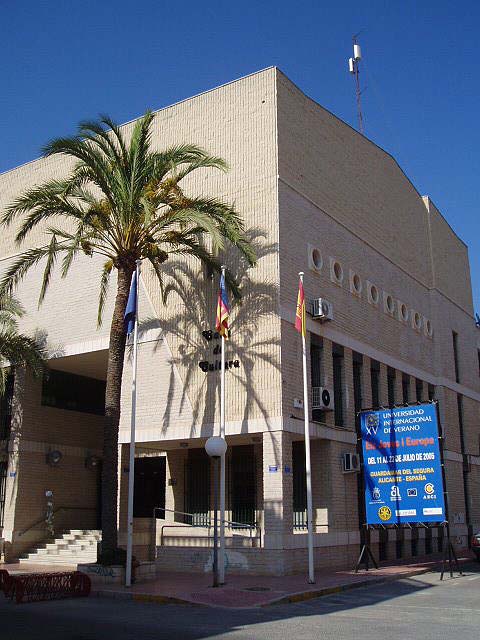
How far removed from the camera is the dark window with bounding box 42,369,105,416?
91.4 feet

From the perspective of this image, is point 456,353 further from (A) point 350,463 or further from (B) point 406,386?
(A) point 350,463

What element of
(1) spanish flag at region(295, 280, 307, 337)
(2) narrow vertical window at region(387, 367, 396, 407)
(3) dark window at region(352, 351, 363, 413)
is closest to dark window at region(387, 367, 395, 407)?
(2) narrow vertical window at region(387, 367, 396, 407)

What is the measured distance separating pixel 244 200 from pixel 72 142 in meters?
6.24

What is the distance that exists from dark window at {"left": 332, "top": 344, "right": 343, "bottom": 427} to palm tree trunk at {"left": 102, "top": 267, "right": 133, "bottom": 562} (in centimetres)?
787

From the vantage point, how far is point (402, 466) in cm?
2012

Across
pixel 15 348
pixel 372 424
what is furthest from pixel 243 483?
pixel 15 348

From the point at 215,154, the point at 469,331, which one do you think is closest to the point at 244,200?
the point at 215,154

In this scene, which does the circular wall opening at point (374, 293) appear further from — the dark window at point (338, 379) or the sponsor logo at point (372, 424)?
the sponsor logo at point (372, 424)

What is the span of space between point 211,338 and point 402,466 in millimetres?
6684

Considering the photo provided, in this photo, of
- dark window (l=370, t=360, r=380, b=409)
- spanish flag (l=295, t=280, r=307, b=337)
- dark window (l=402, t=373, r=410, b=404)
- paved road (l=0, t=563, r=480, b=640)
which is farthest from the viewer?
dark window (l=402, t=373, r=410, b=404)

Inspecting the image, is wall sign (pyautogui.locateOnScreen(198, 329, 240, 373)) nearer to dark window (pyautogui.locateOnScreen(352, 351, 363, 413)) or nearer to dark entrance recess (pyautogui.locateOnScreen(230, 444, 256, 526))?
dark entrance recess (pyautogui.locateOnScreen(230, 444, 256, 526))

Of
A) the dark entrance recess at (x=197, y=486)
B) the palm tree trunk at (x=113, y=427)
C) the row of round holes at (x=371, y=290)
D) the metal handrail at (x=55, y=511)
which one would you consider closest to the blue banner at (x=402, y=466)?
the row of round holes at (x=371, y=290)

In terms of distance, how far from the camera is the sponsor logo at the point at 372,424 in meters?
21.0

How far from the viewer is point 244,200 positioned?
22.8 m
